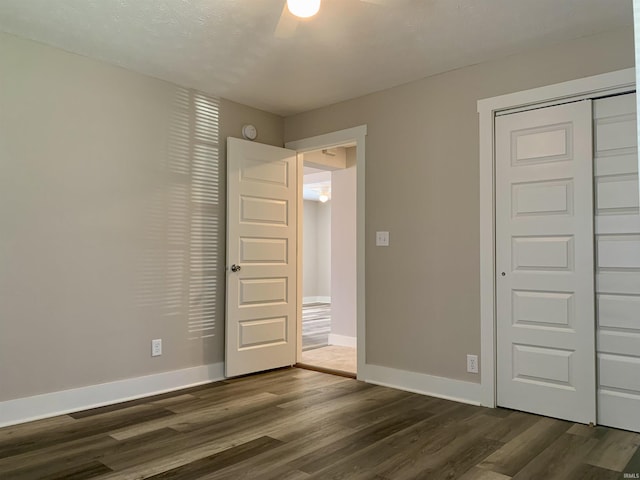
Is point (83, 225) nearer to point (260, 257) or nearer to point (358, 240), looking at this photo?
point (260, 257)

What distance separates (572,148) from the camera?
295cm

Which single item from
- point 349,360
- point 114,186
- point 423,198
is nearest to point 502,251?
point 423,198

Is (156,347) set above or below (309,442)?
→ above

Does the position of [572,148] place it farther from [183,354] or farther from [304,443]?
[183,354]

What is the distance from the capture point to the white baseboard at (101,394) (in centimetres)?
285

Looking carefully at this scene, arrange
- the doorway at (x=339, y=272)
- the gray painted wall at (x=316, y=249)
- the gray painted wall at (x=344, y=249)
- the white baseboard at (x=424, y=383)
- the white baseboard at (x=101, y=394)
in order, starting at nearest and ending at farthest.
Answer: the white baseboard at (x=101, y=394)
the white baseboard at (x=424, y=383)
the doorway at (x=339, y=272)
the gray painted wall at (x=344, y=249)
the gray painted wall at (x=316, y=249)

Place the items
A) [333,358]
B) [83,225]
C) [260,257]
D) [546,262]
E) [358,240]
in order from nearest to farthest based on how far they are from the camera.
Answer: [546,262]
[83,225]
[358,240]
[260,257]
[333,358]

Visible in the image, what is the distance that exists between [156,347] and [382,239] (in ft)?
6.50

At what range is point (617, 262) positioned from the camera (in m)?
2.79

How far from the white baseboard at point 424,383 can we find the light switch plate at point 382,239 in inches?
39.8

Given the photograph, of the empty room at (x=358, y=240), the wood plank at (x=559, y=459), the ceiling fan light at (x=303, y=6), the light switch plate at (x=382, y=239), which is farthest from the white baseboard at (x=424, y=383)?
the ceiling fan light at (x=303, y=6)

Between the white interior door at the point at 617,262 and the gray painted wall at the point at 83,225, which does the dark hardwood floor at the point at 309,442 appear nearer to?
the white interior door at the point at 617,262

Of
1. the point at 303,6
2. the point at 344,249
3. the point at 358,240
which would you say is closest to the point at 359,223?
the point at 358,240

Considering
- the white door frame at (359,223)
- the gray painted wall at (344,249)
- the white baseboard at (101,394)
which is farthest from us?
the gray painted wall at (344,249)
